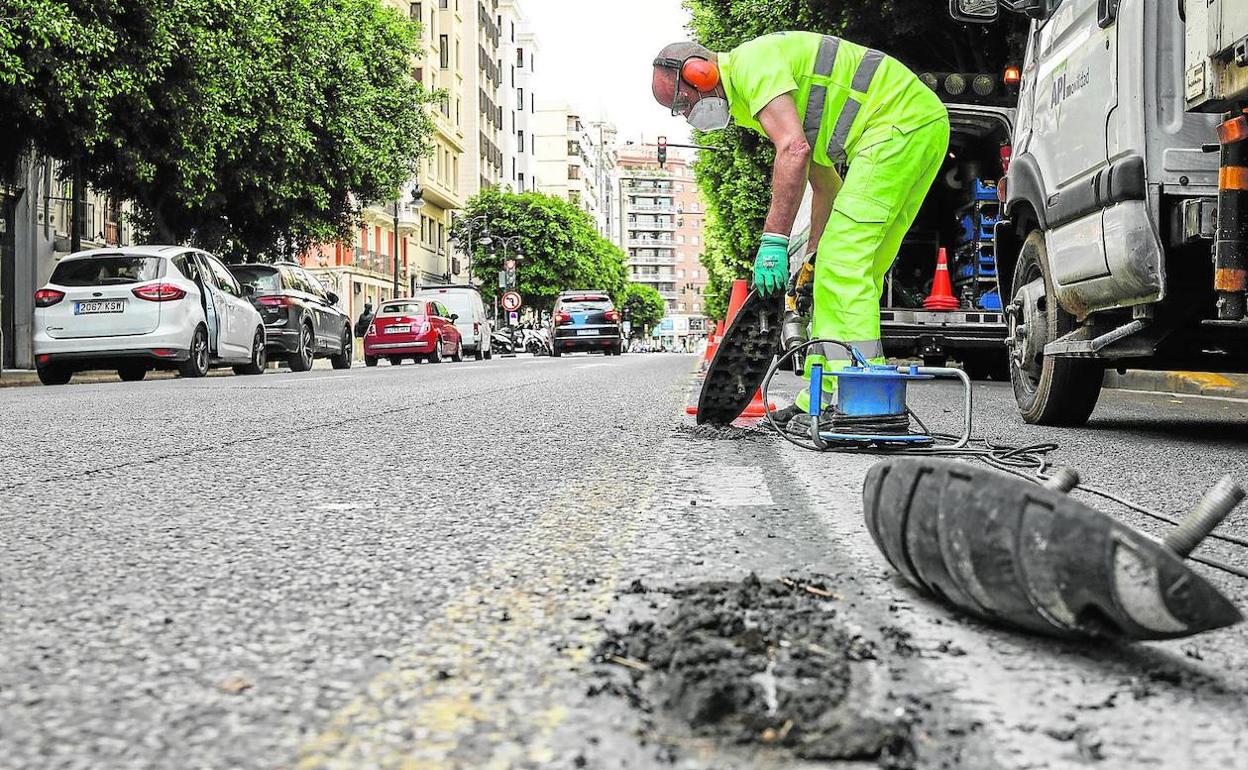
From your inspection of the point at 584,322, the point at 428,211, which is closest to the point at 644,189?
the point at 428,211

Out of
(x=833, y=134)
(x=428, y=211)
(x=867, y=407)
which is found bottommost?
(x=867, y=407)

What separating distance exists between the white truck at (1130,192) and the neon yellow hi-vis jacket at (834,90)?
0.85 metres

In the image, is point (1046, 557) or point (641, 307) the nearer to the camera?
point (1046, 557)

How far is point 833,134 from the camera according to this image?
219 inches

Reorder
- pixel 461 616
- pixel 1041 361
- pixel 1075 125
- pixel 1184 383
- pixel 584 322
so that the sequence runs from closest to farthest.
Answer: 1. pixel 461 616
2. pixel 1075 125
3. pixel 1041 361
4. pixel 1184 383
5. pixel 584 322

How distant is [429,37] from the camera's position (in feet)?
216

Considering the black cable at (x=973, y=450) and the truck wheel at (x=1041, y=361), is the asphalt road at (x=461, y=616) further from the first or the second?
the truck wheel at (x=1041, y=361)

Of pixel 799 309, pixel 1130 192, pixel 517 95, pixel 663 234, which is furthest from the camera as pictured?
pixel 663 234

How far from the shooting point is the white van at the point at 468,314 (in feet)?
112

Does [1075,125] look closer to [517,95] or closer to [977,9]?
[977,9]

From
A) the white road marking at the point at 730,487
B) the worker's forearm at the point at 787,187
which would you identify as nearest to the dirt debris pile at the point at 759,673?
the white road marking at the point at 730,487

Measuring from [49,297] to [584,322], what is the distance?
2450 cm

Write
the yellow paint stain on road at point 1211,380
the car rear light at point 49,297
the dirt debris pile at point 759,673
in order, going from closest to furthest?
the dirt debris pile at point 759,673
the yellow paint stain on road at point 1211,380
the car rear light at point 49,297

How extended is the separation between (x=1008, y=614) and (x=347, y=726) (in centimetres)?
96
